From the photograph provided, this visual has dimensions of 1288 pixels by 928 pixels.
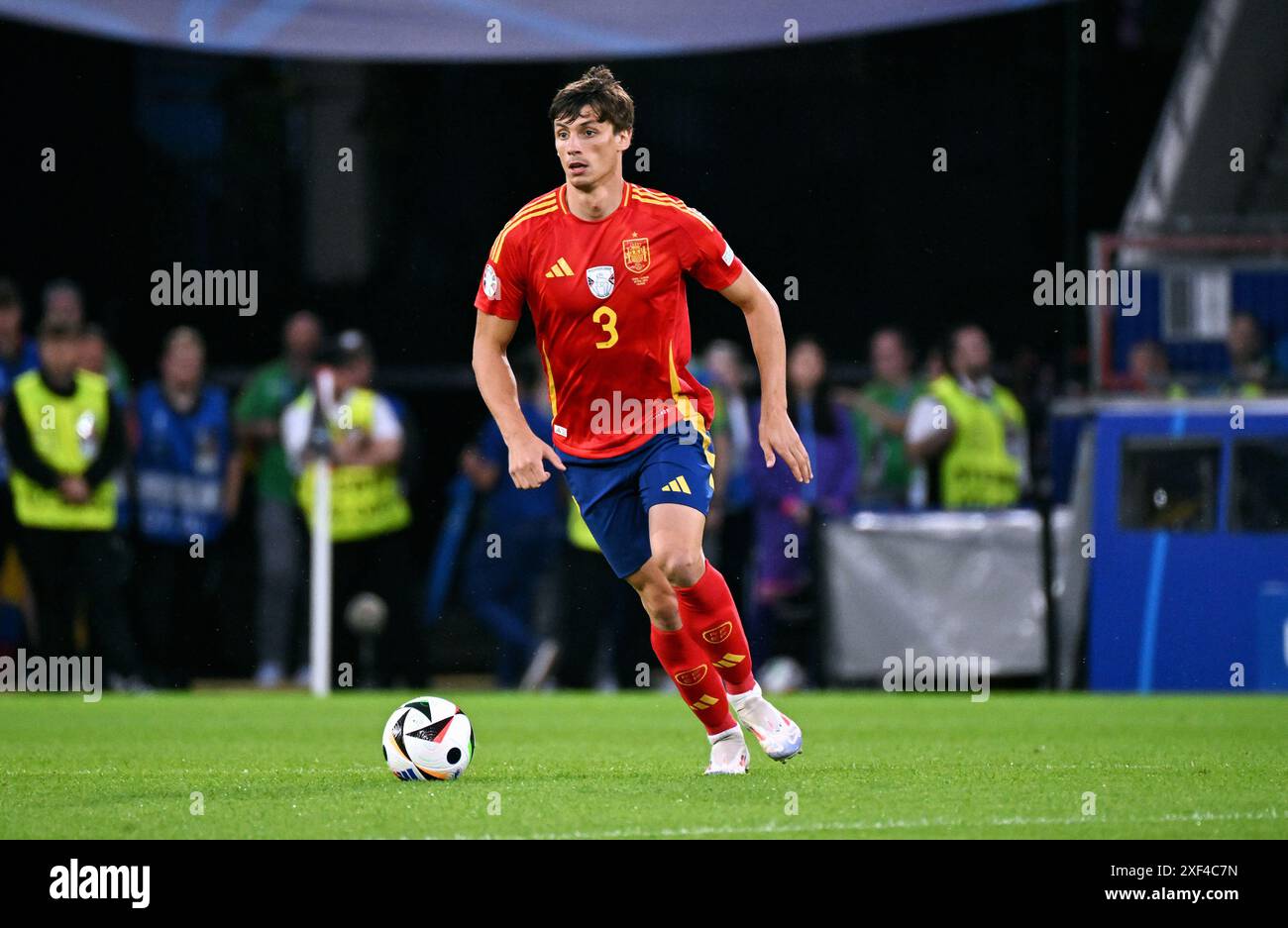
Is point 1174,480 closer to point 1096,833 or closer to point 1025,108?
point 1025,108

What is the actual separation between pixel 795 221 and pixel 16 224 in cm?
593

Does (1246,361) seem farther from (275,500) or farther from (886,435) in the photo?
(275,500)

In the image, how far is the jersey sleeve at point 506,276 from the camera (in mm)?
6980

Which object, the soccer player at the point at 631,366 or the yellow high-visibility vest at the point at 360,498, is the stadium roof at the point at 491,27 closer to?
the yellow high-visibility vest at the point at 360,498

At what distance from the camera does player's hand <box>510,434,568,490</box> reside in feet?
21.9

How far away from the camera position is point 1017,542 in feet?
41.2

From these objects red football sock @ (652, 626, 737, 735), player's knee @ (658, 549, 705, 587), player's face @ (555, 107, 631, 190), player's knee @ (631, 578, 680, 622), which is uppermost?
player's face @ (555, 107, 631, 190)

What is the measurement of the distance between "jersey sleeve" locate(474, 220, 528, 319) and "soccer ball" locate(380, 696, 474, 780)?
1350 millimetres

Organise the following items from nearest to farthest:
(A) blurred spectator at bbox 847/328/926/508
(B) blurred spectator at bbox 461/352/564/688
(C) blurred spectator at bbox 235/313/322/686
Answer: (C) blurred spectator at bbox 235/313/322/686 < (B) blurred spectator at bbox 461/352/564/688 < (A) blurred spectator at bbox 847/328/926/508

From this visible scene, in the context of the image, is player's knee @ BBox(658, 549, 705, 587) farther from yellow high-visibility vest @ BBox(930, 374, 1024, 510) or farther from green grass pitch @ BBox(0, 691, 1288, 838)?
yellow high-visibility vest @ BBox(930, 374, 1024, 510)

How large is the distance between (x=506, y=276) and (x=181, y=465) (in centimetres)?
675

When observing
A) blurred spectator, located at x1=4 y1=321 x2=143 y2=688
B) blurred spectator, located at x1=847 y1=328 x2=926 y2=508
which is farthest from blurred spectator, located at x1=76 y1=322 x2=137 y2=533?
blurred spectator, located at x1=847 y1=328 x2=926 y2=508

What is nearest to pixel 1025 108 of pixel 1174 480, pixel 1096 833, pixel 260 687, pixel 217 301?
pixel 1174 480
